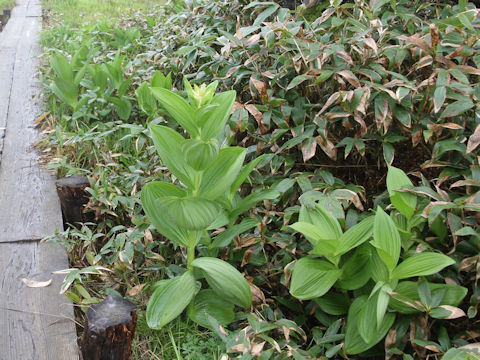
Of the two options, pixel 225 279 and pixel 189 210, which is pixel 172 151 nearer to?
pixel 189 210

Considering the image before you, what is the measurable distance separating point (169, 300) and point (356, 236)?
735 millimetres

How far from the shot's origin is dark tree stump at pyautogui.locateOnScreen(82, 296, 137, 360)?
1599 millimetres

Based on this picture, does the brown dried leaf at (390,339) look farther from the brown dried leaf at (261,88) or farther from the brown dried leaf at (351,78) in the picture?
the brown dried leaf at (261,88)

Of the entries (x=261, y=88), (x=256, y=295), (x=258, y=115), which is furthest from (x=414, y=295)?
(x=261, y=88)

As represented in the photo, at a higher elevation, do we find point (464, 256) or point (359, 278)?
point (464, 256)

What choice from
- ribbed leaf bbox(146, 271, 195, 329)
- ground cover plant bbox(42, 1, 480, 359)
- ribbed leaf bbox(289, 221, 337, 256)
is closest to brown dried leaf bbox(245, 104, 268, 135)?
ground cover plant bbox(42, 1, 480, 359)

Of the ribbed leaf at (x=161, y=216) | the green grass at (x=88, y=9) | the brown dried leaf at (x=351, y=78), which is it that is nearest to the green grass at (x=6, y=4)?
the green grass at (x=88, y=9)

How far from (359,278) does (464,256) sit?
0.38 meters

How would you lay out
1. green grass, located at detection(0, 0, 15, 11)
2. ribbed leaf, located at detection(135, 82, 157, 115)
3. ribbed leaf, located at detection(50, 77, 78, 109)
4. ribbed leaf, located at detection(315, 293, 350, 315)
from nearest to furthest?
ribbed leaf, located at detection(315, 293, 350, 315)
ribbed leaf, located at detection(135, 82, 157, 115)
ribbed leaf, located at detection(50, 77, 78, 109)
green grass, located at detection(0, 0, 15, 11)

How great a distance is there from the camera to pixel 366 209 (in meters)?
2.15

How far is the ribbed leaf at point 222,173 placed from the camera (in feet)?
5.63

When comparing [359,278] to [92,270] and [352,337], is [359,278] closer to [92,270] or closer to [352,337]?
[352,337]

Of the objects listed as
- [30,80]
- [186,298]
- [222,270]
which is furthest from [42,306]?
[30,80]

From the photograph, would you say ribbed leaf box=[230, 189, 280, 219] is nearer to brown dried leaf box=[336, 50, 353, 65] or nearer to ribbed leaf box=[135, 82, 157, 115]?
brown dried leaf box=[336, 50, 353, 65]
